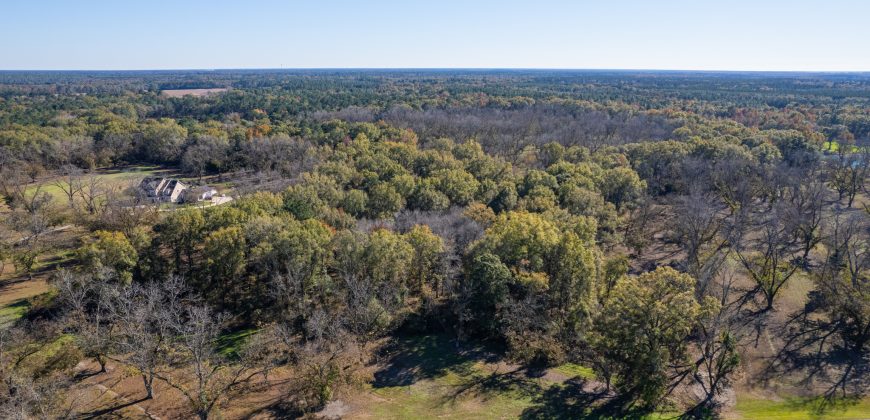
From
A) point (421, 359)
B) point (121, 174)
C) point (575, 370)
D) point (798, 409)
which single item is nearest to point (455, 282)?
point (421, 359)

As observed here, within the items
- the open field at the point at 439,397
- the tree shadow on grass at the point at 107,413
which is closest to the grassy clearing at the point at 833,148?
the open field at the point at 439,397

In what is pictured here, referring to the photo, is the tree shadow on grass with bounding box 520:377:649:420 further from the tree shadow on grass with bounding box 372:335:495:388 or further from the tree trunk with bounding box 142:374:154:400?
the tree trunk with bounding box 142:374:154:400

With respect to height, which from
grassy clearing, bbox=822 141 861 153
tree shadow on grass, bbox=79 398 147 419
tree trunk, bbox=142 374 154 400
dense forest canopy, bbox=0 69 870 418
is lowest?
tree shadow on grass, bbox=79 398 147 419

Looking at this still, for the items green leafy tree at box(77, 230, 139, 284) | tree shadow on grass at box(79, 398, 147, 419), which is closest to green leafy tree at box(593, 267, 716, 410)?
tree shadow on grass at box(79, 398, 147, 419)

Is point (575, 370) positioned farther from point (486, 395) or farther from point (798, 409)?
point (798, 409)

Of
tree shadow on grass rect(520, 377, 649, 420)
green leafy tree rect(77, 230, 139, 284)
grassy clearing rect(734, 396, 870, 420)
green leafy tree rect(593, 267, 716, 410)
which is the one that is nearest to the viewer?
green leafy tree rect(593, 267, 716, 410)

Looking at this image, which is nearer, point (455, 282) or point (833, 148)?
point (455, 282)

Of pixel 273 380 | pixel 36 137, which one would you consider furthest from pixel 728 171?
pixel 36 137

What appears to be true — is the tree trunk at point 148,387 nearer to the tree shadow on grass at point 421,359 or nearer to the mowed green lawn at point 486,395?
the mowed green lawn at point 486,395
